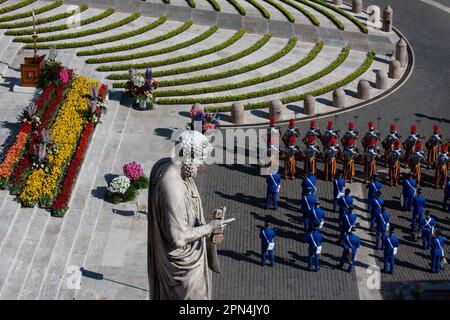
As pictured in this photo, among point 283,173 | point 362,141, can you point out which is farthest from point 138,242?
point 362,141

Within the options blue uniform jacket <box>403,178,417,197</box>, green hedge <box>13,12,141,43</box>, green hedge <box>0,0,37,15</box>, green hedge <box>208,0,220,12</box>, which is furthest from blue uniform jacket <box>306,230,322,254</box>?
green hedge <box>0,0,37,15</box>

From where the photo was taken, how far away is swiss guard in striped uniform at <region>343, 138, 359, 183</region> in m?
39.9

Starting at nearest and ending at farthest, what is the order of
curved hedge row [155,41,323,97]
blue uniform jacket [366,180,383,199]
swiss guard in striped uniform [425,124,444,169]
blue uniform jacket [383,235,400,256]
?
1. blue uniform jacket [383,235,400,256]
2. blue uniform jacket [366,180,383,199]
3. swiss guard in striped uniform [425,124,444,169]
4. curved hedge row [155,41,323,97]

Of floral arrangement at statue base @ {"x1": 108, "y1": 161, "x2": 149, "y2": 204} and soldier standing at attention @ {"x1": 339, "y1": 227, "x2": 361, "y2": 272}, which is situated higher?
soldier standing at attention @ {"x1": 339, "y1": 227, "x2": 361, "y2": 272}

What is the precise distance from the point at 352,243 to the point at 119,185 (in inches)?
370

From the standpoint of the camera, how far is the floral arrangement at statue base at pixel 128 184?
3731cm

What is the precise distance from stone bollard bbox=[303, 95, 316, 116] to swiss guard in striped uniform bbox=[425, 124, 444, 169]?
6388 mm

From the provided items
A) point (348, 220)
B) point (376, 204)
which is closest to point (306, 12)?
point (376, 204)

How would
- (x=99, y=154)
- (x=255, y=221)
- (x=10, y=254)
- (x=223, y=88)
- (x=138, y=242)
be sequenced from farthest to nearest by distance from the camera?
(x=223, y=88) < (x=99, y=154) < (x=255, y=221) < (x=138, y=242) < (x=10, y=254)

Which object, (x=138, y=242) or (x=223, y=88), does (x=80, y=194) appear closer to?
(x=138, y=242)

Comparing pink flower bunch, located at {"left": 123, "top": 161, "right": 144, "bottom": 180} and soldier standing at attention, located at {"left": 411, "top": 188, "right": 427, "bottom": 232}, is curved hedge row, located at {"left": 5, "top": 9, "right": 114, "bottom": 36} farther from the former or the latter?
soldier standing at attention, located at {"left": 411, "top": 188, "right": 427, "bottom": 232}

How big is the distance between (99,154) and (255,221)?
764 cm

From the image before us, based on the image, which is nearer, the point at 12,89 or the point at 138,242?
the point at 138,242
